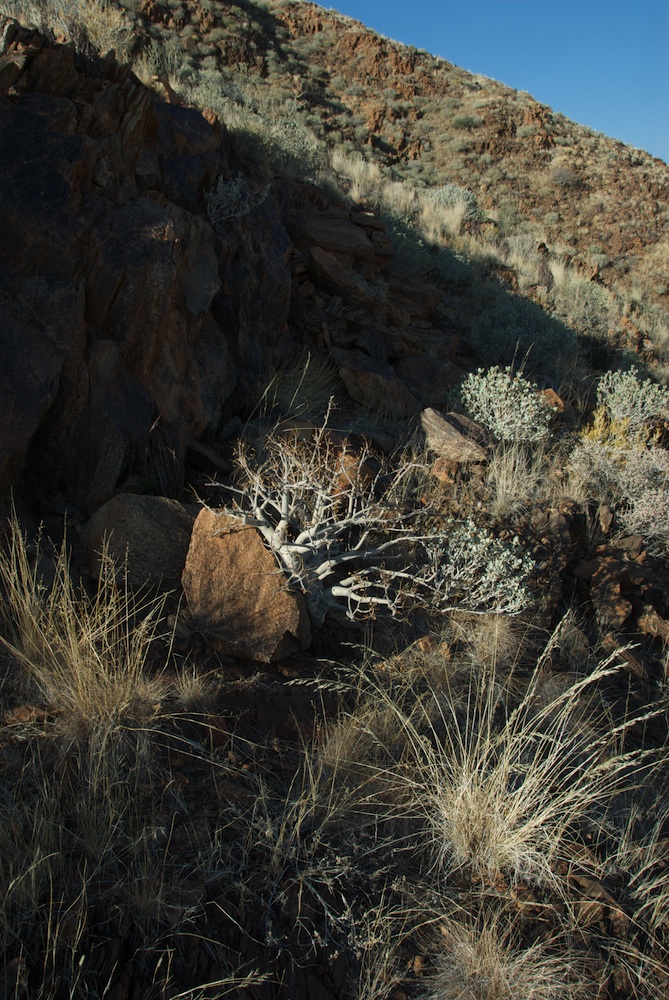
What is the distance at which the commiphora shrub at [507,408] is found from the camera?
6.35m

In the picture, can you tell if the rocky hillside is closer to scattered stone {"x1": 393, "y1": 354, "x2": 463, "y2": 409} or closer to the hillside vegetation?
scattered stone {"x1": 393, "y1": 354, "x2": 463, "y2": 409}

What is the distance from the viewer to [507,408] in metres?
6.48

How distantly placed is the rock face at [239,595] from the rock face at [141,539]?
136mm

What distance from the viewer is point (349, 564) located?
418cm

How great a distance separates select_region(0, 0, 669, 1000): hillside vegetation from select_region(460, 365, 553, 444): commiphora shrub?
0.04 m

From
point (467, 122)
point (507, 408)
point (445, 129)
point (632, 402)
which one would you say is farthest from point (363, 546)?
point (467, 122)

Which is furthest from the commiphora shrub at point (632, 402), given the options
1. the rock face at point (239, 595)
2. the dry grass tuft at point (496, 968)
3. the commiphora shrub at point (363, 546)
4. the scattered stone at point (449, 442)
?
the dry grass tuft at point (496, 968)

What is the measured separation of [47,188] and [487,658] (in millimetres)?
3666

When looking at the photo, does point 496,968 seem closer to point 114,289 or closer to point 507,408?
point 114,289

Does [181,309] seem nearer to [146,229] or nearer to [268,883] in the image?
[146,229]

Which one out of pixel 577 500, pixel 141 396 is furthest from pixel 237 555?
pixel 577 500

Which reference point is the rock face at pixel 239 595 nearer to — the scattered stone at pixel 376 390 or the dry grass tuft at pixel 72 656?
the dry grass tuft at pixel 72 656

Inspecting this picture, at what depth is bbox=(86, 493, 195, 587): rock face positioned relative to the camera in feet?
11.1

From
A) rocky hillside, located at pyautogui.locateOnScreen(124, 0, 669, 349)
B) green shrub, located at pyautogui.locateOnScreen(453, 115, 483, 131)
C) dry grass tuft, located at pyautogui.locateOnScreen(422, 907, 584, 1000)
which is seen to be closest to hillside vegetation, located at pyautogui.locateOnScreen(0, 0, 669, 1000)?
dry grass tuft, located at pyautogui.locateOnScreen(422, 907, 584, 1000)
